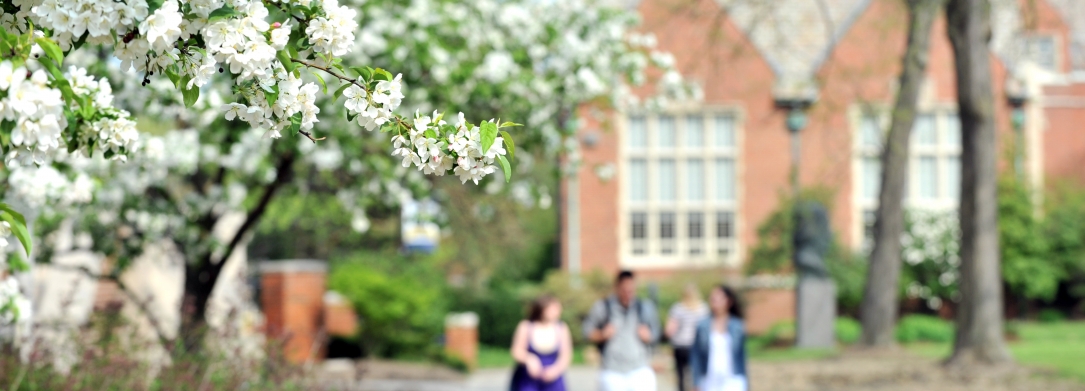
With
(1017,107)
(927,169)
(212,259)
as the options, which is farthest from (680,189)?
(212,259)

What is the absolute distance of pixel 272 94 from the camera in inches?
118

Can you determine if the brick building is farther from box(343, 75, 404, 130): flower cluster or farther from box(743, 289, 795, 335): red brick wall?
box(343, 75, 404, 130): flower cluster

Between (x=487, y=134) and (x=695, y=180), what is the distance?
2930cm

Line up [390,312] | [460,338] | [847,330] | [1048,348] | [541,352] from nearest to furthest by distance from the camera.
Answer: [541,352]
[1048,348]
[390,312]
[460,338]
[847,330]

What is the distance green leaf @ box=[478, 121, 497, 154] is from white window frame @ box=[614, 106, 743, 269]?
93.8 ft

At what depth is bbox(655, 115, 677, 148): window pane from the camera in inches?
1249

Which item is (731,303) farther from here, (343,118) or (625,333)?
(343,118)

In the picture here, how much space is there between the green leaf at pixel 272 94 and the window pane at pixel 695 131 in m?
29.1

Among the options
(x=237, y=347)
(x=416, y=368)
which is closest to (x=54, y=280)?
(x=237, y=347)

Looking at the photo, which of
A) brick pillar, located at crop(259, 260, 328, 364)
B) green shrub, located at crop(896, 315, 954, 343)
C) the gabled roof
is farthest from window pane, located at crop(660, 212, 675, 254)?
brick pillar, located at crop(259, 260, 328, 364)

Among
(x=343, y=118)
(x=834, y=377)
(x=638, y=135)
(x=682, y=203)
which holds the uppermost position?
(x=638, y=135)

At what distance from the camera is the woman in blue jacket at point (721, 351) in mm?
9812

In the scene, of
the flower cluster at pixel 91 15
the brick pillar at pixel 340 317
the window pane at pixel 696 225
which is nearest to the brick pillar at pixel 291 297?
the brick pillar at pixel 340 317

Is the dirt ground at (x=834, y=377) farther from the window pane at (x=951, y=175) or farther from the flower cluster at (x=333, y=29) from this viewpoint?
the window pane at (x=951, y=175)
